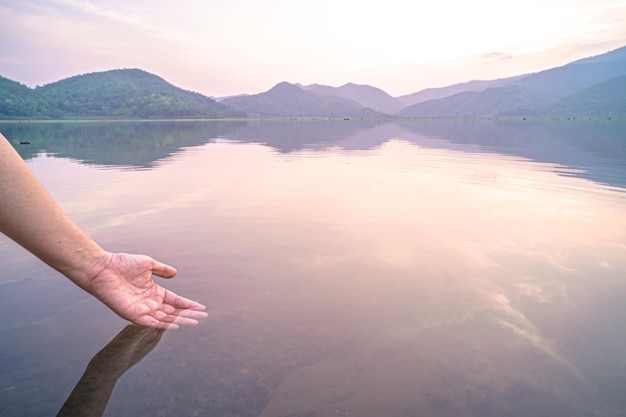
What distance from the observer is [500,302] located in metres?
5.55

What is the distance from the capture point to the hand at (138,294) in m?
3.90

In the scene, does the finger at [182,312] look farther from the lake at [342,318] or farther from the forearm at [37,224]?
the forearm at [37,224]

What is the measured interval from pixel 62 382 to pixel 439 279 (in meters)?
5.92

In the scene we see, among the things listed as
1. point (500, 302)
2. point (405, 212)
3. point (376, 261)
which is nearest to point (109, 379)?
point (376, 261)

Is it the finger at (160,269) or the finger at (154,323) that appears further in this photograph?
the finger at (160,269)

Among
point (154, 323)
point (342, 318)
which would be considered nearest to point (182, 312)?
point (154, 323)

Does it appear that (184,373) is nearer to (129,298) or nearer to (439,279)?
(129,298)

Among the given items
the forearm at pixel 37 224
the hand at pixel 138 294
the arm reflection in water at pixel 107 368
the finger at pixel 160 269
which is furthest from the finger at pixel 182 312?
the forearm at pixel 37 224

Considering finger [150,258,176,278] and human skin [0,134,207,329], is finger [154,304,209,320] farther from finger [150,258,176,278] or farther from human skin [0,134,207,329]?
finger [150,258,176,278]

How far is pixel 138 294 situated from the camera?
446 centimetres

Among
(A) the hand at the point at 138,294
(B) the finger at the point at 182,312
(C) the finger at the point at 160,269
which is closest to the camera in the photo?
(A) the hand at the point at 138,294

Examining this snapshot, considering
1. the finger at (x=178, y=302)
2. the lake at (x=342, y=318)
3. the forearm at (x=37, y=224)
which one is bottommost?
the lake at (x=342, y=318)

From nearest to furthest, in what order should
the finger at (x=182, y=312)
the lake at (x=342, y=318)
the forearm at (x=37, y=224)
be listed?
the forearm at (x=37, y=224)
the lake at (x=342, y=318)
the finger at (x=182, y=312)

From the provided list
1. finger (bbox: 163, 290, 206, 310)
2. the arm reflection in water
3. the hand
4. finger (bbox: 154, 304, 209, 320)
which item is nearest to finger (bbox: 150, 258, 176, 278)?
the hand
